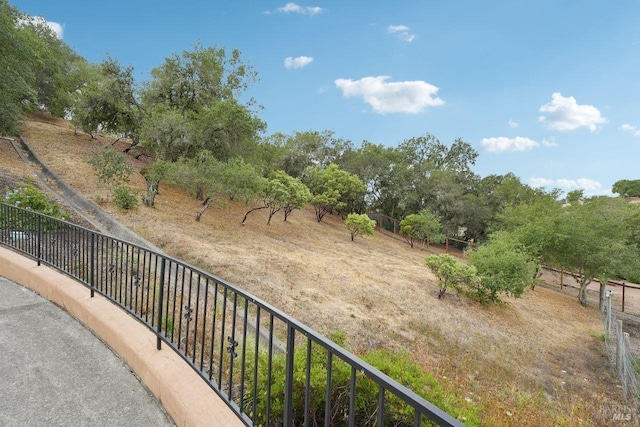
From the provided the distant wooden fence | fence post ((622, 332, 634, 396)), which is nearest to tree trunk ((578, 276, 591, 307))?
the distant wooden fence

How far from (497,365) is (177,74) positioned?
18664mm

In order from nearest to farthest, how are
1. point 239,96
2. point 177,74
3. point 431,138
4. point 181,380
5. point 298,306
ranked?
point 181,380, point 298,306, point 177,74, point 239,96, point 431,138

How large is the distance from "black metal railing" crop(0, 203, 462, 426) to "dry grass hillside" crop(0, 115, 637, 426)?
2123 millimetres

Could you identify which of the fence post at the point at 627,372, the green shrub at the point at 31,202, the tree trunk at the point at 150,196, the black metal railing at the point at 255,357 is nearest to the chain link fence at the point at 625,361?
→ the fence post at the point at 627,372

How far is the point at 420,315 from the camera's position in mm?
8273

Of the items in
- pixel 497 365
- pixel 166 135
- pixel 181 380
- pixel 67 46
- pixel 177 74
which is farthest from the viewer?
pixel 67 46

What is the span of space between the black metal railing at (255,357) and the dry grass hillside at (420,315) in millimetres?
2123

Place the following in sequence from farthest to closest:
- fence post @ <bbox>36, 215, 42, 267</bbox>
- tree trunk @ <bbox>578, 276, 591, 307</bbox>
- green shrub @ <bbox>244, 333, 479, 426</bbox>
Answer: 1. tree trunk @ <bbox>578, 276, 591, 307</bbox>
2. fence post @ <bbox>36, 215, 42, 267</bbox>
3. green shrub @ <bbox>244, 333, 479, 426</bbox>

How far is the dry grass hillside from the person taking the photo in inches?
218

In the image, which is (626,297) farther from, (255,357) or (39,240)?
(39,240)

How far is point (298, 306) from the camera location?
7074mm

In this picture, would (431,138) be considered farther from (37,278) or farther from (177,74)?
(37,278)

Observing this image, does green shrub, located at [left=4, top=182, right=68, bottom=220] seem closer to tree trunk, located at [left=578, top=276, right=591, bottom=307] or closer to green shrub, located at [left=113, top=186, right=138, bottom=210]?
green shrub, located at [left=113, top=186, right=138, bottom=210]

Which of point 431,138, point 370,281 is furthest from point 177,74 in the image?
point 431,138
